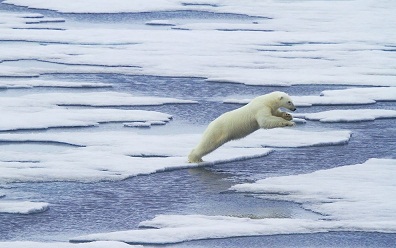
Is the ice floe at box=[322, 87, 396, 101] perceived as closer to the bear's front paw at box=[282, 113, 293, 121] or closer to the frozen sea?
the frozen sea

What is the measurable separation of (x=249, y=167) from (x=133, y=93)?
13.5ft

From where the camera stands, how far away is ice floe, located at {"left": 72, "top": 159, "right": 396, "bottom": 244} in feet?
22.3

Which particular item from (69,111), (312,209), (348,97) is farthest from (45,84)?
(312,209)

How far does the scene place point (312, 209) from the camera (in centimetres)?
745

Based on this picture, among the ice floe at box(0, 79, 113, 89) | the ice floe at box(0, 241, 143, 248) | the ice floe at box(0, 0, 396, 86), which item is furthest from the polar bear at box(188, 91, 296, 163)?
the ice floe at box(0, 0, 396, 86)

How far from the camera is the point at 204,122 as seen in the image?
10.8 m

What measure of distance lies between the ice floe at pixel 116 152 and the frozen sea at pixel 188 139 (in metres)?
0.02

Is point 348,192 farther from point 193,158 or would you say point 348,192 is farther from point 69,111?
point 69,111

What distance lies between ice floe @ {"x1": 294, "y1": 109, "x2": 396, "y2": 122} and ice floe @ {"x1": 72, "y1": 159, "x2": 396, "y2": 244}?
233 centimetres

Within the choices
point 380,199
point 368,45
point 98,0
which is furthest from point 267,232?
point 98,0

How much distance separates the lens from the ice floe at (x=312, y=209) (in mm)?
6789

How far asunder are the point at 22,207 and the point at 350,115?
4.75 meters

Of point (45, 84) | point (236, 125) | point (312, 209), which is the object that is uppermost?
point (236, 125)

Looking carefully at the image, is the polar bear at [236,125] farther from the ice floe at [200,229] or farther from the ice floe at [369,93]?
the ice floe at [369,93]
